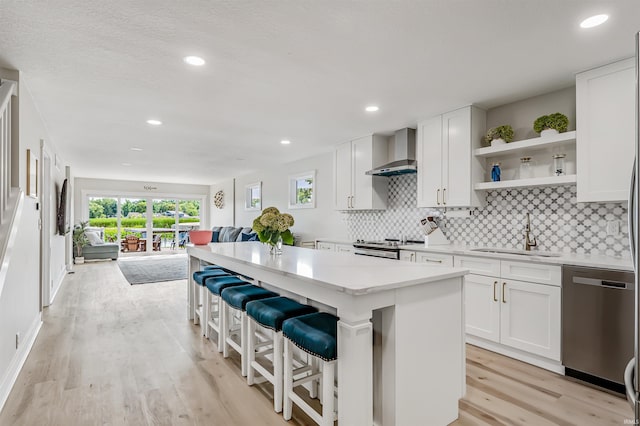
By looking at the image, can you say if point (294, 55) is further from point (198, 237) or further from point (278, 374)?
point (198, 237)

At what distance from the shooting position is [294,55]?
245 centimetres

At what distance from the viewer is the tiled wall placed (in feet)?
9.23

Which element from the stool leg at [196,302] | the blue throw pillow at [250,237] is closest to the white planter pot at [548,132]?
the stool leg at [196,302]

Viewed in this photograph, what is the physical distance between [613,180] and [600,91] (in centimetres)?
71

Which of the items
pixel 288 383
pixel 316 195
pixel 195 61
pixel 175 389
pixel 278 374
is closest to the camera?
pixel 288 383

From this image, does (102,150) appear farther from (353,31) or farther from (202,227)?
(202,227)

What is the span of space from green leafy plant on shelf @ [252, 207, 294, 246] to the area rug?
4337 mm

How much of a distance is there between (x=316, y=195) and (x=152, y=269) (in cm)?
422

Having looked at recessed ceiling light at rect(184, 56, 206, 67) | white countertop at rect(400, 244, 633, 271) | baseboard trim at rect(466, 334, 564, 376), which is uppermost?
recessed ceiling light at rect(184, 56, 206, 67)

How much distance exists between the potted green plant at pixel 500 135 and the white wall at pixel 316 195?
2841 millimetres

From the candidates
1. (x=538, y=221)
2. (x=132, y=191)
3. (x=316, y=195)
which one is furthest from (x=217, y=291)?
(x=132, y=191)

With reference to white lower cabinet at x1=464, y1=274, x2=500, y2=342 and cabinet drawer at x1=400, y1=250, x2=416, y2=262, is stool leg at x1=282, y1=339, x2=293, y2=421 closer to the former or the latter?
white lower cabinet at x1=464, y1=274, x2=500, y2=342

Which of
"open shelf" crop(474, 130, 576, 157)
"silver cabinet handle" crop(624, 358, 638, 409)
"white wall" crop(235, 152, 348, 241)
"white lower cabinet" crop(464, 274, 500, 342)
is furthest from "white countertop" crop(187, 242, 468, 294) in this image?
"white wall" crop(235, 152, 348, 241)

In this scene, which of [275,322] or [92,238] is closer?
[275,322]
